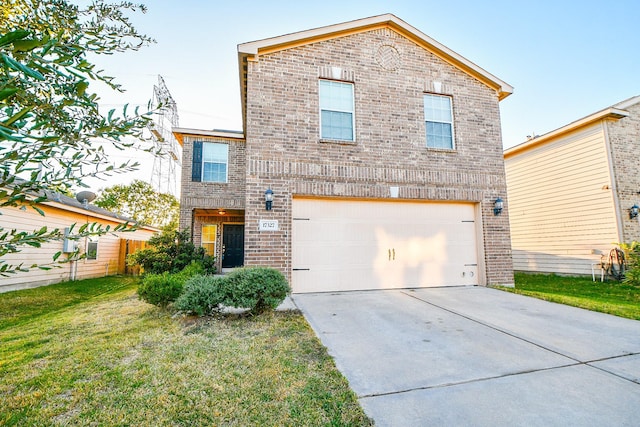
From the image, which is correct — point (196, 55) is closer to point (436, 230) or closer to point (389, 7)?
point (389, 7)

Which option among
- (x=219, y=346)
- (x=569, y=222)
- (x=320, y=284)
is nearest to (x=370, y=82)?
(x=320, y=284)

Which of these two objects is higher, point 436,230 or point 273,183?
point 273,183

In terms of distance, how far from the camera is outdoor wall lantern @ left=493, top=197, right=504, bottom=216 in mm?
7688

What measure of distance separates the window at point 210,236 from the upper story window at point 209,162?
2385mm

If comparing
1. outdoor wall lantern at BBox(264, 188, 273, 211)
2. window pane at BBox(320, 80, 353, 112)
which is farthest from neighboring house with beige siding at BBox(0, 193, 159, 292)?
window pane at BBox(320, 80, 353, 112)

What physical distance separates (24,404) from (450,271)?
760cm

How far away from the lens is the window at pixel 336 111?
7.20 metres

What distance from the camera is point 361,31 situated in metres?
7.66

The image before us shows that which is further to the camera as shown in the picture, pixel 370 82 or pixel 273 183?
pixel 370 82

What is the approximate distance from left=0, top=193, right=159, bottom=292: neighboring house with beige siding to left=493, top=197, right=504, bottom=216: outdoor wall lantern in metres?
8.40

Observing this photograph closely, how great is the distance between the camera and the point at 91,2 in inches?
83.8

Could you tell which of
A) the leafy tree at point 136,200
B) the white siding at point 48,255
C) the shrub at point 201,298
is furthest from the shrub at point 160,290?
the leafy tree at point 136,200

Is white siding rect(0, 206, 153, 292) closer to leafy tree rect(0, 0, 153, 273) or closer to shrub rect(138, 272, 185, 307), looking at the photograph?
shrub rect(138, 272, 185, 307)

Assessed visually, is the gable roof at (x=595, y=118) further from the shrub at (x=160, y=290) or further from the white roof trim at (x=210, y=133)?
the shrub at (x=160, y=290)
